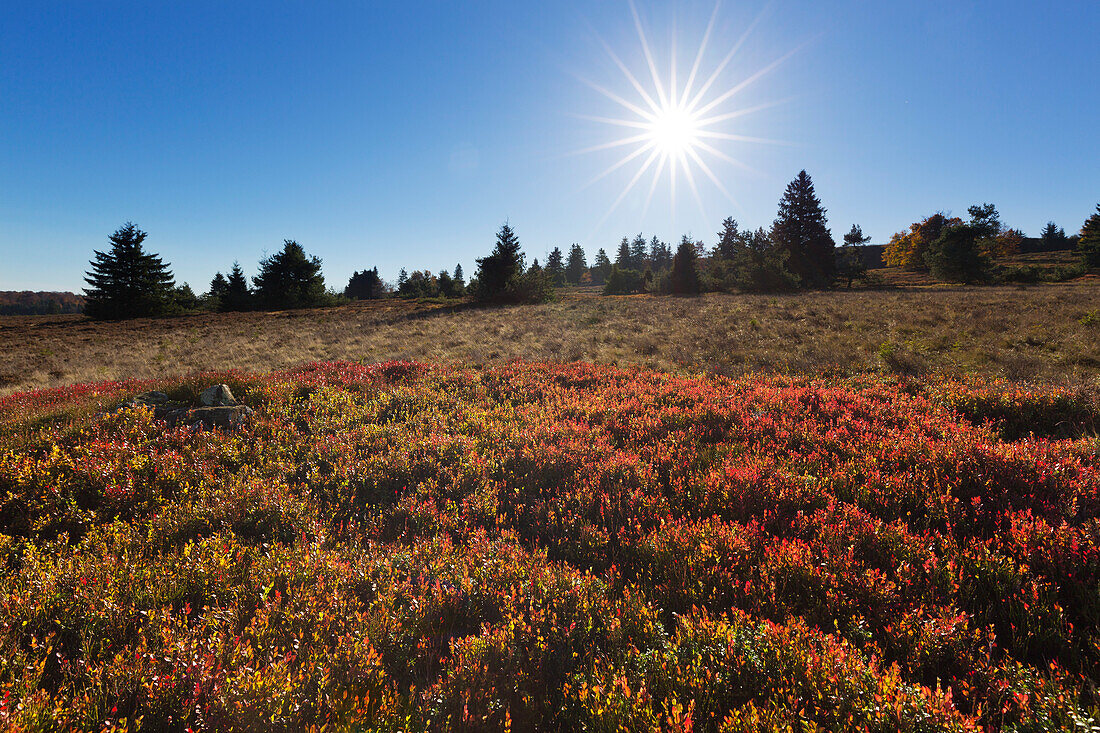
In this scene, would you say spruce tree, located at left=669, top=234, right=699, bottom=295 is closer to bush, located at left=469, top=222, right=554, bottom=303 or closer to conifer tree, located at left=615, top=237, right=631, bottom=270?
bush, located at left=469, top=222, right=554, bottom=303

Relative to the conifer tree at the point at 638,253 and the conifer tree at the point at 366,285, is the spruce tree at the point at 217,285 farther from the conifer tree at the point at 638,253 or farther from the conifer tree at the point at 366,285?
the conifer tree at the point at 638,253

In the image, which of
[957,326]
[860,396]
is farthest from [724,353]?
[957,326]

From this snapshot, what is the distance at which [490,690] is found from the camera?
2.64 m

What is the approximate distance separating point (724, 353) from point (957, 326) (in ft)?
34.3

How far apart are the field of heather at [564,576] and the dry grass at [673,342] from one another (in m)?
4.99

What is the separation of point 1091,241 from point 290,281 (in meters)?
107

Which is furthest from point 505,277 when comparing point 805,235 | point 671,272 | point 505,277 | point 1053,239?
point 1053,239

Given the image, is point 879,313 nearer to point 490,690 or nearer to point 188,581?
point 490,690

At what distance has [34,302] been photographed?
108m

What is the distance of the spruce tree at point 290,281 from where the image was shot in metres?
51.5

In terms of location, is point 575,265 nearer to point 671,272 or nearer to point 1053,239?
point 671,272

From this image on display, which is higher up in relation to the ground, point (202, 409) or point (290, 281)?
point (290, 281)

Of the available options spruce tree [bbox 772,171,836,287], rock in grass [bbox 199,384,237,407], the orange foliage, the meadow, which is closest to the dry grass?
the meadow

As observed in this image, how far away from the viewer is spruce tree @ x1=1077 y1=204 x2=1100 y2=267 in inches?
2104
